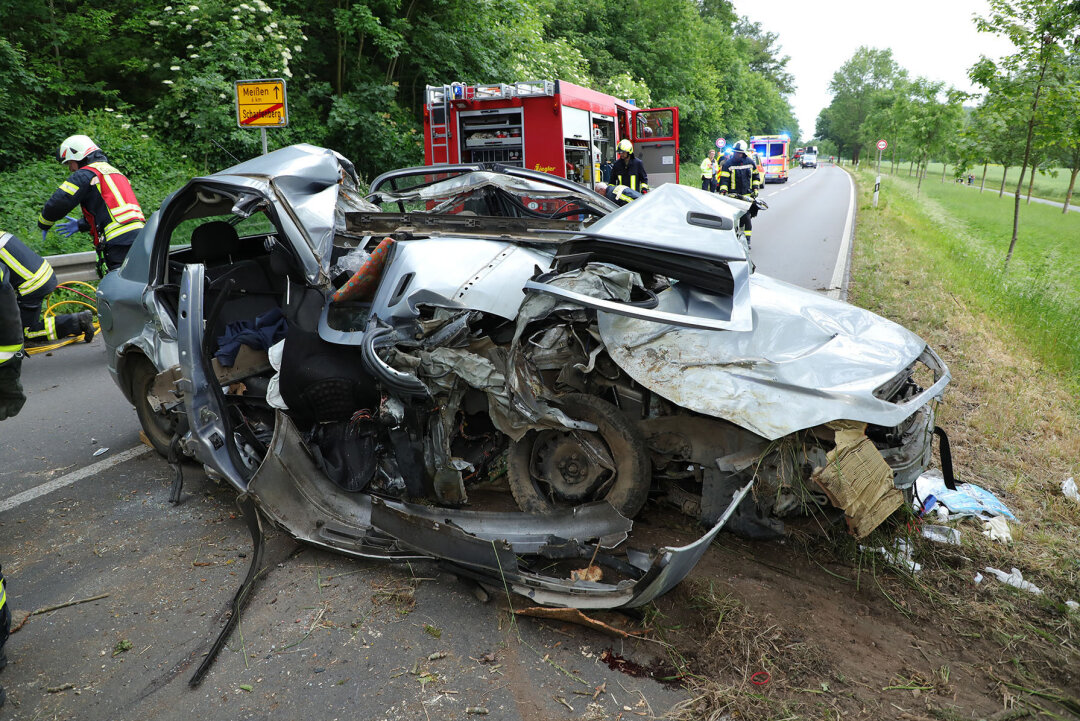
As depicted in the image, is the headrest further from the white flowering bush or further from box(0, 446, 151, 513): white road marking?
the white flowering bush

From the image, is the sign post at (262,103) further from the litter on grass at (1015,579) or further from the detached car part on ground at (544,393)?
the litter on grass at (1015,579)

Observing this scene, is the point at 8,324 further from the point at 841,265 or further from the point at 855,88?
the point at 855,88

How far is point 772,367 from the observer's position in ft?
9.92

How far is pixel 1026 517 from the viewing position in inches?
149

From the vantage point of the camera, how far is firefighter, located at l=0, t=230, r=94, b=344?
22.0 ft

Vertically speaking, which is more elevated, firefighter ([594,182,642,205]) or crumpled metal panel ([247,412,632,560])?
firefighter ([594,182,642,205])

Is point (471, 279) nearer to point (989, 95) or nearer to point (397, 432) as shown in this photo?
point (397, 432)

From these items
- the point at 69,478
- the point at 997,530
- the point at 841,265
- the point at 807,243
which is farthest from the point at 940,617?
the point at 807,243

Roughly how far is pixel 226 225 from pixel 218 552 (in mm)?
2365

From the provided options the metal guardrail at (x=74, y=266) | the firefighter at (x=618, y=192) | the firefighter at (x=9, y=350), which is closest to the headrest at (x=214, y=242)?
the firefighter at (x=9, y=350)

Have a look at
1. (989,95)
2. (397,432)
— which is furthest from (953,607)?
(989,95)

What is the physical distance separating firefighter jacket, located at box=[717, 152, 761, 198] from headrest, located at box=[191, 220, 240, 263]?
417 inches

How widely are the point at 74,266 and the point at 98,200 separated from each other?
7.91 ft

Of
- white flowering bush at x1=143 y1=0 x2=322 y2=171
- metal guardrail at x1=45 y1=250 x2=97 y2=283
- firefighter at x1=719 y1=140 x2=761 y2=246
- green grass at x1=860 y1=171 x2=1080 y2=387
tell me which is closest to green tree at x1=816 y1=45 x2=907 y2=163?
green grass at x1=860 y1=171 x2=1080 y2=387
